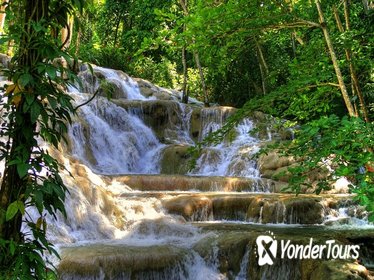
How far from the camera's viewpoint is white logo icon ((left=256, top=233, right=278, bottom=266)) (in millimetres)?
6111

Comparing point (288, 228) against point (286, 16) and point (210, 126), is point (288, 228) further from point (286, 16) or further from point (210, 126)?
point (210, 126)

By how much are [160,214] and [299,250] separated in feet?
11.1

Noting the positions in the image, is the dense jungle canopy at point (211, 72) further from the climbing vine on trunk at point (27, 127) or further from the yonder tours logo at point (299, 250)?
the yonder tours logo at point (299, 250)

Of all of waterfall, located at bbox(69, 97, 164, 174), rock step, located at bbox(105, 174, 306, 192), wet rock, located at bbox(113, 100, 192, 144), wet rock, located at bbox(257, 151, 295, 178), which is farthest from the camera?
wet rock, located at bbox(113, 100, 192, 144)

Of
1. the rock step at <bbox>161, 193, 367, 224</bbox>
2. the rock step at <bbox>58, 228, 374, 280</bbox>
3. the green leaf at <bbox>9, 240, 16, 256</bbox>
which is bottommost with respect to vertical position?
the rock step at <bbox>58, 228, 374, 280</bbox>

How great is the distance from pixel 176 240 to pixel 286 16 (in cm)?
434

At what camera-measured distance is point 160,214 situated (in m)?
8.59

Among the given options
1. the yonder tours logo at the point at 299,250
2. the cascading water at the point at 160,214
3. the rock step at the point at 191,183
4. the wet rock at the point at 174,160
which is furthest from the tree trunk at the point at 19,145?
the wet rock at the point at 174,160

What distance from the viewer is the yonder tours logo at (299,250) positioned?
19.1 feet

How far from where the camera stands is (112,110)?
16.4 m

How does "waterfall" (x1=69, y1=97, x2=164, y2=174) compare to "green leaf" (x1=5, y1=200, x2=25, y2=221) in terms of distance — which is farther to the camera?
"waterfall" (x1=69, y1=97, x2=164, y2=174)

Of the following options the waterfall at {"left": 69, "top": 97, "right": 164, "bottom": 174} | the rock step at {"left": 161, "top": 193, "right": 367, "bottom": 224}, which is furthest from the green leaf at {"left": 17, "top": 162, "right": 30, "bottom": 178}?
the waterfall at {"left": 69, "top": 97, "right": 164, "bottom": 174}

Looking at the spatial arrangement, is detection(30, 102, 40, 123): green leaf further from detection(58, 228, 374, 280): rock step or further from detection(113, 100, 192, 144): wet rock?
detection(113, 100, 192, 144): wet rock

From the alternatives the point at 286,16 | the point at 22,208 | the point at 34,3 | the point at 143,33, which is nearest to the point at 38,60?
the point at 34,3
